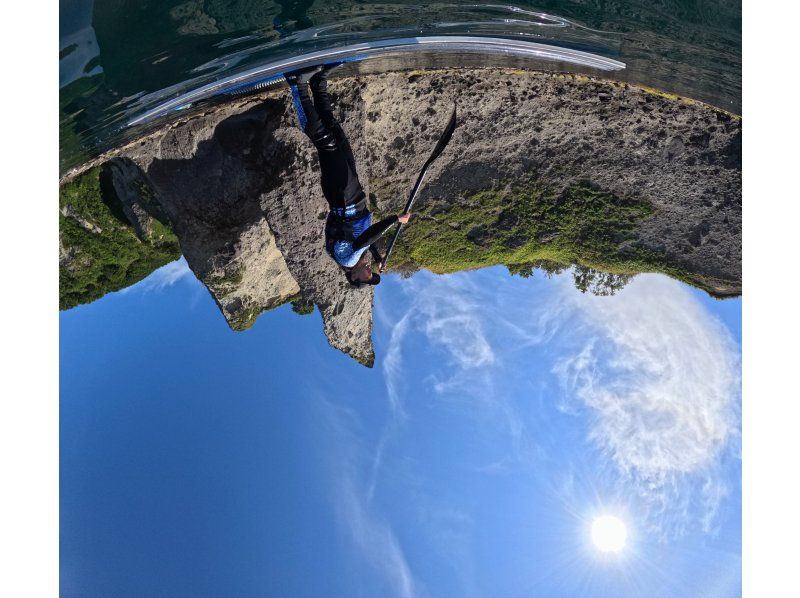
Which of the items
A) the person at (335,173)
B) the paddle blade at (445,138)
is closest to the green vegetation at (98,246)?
the person at (335,173)

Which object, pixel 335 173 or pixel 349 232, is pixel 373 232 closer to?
pixel 349 232

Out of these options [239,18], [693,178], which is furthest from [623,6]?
[239,18]

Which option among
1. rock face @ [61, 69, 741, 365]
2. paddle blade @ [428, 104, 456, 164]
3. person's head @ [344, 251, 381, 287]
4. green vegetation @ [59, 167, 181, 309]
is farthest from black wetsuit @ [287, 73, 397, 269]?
green vegetation @ [59, 167, 181, 309]

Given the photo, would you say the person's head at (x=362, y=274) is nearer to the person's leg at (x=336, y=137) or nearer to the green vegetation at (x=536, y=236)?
the person's leg at (x=336, y=137)

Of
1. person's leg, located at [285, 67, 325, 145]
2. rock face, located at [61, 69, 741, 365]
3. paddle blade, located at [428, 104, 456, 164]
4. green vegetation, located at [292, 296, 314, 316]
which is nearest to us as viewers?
person's leg, located at [285, 67, 325, 145]

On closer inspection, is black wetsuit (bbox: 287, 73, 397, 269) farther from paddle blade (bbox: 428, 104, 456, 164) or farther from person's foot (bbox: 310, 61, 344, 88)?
paddle blade (bbox: 428, 104, 456, 164)

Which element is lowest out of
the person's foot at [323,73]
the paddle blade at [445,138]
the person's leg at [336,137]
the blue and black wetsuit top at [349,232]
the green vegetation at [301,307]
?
the green vegetation at [301,307]

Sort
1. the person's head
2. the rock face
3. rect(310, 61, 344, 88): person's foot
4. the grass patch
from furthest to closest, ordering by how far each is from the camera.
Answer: the grass patch
the rock face
the person's head
rect(310, 61, 344, 88): person's foot

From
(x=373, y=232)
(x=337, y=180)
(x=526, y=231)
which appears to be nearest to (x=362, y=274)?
(x=373, y=232)
